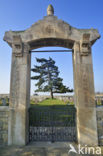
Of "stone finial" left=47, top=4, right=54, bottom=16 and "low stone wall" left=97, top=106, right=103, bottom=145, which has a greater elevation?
"stone finial" left=47, top=4, right=54, bottom=16

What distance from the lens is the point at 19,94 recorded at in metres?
4.04

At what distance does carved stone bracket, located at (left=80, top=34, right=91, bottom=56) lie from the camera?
13.1 ft

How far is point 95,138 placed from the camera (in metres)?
3.71

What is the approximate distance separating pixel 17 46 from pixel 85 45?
118 inches

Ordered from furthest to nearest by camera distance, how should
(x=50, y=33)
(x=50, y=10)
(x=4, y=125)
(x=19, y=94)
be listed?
(x=50, y=10) < (x=50, y=33) < (x=19, y=94) < (x=4, y=125)

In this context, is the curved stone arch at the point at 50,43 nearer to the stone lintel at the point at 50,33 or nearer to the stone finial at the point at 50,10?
the stone lintel at the point at 50,33

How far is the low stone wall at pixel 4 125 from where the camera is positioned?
376cm

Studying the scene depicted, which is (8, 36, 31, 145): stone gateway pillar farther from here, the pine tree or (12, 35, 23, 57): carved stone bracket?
the pine tree

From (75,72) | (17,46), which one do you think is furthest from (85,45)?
(17,46)

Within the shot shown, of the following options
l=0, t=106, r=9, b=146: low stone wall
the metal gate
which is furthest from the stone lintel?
the metal gate

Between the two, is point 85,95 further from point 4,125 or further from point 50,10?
point 50,10

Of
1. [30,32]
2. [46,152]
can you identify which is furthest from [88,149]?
[30,32]

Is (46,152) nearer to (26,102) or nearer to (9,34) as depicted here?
(26,102)

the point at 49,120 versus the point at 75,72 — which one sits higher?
the point at 75,72
